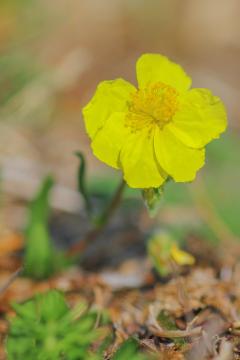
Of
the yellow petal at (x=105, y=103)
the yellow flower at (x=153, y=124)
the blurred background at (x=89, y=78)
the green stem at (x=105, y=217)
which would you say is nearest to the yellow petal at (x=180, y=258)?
the green stem at (x=105, y=217)

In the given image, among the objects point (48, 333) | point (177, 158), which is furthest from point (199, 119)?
point (48, 333)

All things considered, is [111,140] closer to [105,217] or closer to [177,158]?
[177,158]

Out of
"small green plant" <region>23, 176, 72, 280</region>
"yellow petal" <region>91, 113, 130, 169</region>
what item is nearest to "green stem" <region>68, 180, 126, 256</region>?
"small green plant" <region>23, 176, 72, 280</region>

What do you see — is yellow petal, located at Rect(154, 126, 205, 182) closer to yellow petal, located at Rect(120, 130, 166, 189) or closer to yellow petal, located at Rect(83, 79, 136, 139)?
yellow petal, located at Rect(120, 130, 166, 189)

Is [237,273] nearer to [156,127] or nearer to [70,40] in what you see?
[156,127]

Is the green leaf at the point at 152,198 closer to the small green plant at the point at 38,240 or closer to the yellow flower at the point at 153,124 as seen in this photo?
the yellow flower at the point at 153,124
